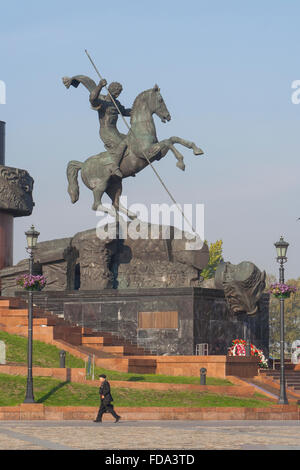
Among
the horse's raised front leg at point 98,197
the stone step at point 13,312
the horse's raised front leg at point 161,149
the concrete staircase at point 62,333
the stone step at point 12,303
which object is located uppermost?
the horse's raised front leg at point 161,149

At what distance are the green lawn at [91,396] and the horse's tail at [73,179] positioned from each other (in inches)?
515

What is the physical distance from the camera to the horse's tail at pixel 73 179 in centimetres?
4209

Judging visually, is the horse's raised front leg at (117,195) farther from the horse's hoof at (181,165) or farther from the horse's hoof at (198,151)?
the horse's hoof at (198,151)

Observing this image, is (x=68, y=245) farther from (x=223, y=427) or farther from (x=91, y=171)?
(x=223, y=427)

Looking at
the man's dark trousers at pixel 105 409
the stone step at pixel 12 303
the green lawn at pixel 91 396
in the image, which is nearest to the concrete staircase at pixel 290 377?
the green lawn at pixel 91 396

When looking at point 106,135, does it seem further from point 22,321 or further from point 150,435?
point 150,435

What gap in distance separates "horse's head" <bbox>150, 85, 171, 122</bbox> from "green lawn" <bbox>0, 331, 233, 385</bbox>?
11.0 meters

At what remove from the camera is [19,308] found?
40.2 meters

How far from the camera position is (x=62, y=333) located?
36969mm

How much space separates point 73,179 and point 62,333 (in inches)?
327

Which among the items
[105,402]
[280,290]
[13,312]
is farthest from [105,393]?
[13,312]

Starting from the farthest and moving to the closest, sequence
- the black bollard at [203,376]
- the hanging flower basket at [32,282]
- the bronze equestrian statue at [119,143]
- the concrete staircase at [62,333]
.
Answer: the bronze equestrian statue at [119,143]
the concrete staircase at [62,333]
the black bollard at [203,376]
the hanging flower basket at [32,282]

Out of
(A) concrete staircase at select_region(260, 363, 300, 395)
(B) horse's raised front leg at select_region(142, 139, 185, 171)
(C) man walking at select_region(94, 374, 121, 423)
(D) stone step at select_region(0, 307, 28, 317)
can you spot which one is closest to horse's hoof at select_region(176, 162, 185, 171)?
(B) horse's raised front leg at select_region(142, 139, 185, 171)
